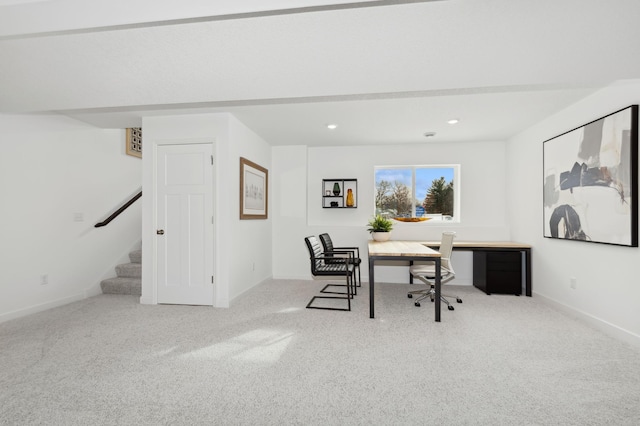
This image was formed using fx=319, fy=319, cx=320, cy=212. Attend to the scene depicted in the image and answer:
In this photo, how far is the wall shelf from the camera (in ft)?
19.1

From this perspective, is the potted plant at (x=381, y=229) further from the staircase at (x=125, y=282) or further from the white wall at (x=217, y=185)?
the staircase at (x=125, y=282)

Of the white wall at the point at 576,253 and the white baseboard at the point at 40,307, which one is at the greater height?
the white wall at the point at 576,253

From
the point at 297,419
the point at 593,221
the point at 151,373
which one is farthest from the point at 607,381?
the point at 151,373

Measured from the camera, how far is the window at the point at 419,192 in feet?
18.8

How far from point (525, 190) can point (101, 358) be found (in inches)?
219

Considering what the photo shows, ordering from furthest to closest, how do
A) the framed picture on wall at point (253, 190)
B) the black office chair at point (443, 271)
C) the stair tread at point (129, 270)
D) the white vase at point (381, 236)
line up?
the white vase at point (381, 236), the stair tread at point (129, 270), the framed picture on wall at point (253, 190), the black office chair at point (443, 271)

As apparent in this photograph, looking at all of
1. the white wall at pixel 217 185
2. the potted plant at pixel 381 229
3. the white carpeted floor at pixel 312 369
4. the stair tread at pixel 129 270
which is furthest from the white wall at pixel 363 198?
the stair tread at pixel 129 270

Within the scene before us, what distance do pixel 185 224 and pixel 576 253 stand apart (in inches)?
185

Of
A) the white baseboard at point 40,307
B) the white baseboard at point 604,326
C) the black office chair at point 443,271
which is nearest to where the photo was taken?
the white baseboard at point 604,326

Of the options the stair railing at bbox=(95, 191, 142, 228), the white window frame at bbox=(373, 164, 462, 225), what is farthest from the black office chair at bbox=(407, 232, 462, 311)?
the stair railing at bbox=(95, 191, 142, 228)

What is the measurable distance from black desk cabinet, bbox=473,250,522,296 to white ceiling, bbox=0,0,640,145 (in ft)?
7.91

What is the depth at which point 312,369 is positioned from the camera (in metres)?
2.38

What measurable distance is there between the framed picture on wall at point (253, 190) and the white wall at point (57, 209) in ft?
7.18

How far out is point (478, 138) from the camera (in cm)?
527
